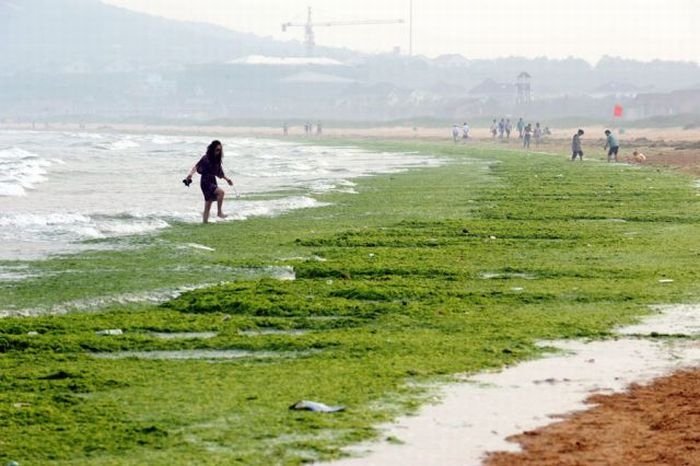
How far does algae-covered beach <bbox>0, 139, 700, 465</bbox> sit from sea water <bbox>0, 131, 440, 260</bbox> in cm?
140

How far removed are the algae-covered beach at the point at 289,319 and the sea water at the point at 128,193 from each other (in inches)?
55.0

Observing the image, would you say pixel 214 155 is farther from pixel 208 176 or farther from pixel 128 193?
pixel 128 193

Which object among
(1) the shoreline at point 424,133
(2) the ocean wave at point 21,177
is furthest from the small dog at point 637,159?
(1) the shoreline at point 424,133

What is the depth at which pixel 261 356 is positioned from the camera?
30.7 ft

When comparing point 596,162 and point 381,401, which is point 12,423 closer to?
point 381,401

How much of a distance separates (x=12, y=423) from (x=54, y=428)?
0.94 feet

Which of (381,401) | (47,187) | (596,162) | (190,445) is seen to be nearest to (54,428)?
(190,445)

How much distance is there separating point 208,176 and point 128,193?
10312mm

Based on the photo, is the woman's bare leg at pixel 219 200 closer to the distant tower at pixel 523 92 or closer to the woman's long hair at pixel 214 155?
the woman's long hair at pixel 214 155

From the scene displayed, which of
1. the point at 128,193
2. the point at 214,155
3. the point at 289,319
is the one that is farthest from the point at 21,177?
the point at 289,319

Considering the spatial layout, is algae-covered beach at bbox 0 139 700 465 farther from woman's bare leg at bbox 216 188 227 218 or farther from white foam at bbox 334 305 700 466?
woman's bare leg at bbox 216 188 227 218

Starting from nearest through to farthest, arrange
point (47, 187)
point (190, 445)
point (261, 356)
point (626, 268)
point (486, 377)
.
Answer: point (190, 445)
point (486, 377)
point (261, 356)
point (626, 268)
point (47, 187)

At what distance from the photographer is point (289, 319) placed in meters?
11.0

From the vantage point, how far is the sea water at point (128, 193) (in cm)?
1995
